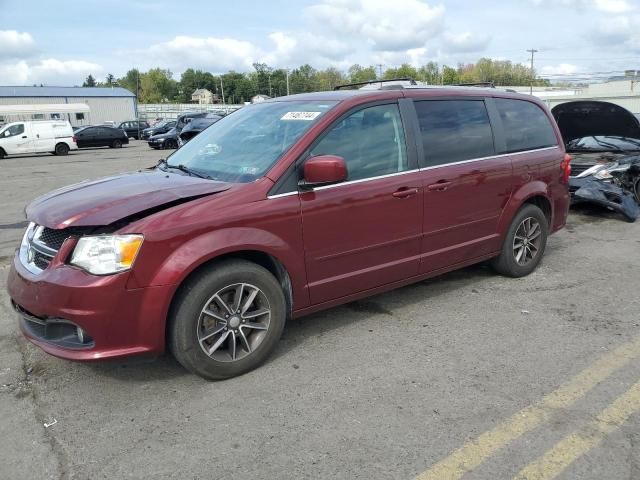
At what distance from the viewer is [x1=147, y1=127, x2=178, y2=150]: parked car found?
90.6 ft

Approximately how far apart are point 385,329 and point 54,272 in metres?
2.34

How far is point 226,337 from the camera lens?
11.0 ft

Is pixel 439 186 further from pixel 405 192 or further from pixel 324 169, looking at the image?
pixel 324 169

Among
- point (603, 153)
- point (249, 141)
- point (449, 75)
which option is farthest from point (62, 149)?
point (449, 75)

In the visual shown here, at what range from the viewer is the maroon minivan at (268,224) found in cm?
303

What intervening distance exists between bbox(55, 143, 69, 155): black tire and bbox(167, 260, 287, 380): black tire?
2660 centimetres

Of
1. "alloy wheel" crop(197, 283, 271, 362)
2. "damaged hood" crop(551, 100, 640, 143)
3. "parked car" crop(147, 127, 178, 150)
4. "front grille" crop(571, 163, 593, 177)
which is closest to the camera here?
"alloy wheel" crop(197, 283, 271, 362)

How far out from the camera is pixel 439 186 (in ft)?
14.1

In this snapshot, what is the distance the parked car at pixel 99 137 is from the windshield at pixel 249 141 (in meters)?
29.3

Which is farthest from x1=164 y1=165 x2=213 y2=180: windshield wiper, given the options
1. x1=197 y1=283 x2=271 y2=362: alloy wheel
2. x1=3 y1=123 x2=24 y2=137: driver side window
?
x1=3 y1=123 x2=24 y2=137: driver side window

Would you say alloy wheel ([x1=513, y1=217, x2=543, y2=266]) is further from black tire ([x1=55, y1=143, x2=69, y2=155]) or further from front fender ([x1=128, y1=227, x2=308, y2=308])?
black tire ([x1=55, y1=143, x2=69, y2=155])

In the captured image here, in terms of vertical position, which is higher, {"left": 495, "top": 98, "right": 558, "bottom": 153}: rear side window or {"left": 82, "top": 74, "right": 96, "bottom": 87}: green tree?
{"left": 82, "top": 74, "right": 96, "bottom": 87}: green tree

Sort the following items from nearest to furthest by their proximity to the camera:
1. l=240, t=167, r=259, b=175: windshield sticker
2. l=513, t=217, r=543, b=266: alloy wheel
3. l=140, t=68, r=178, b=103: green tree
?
l=240, t=167, r=259, b=175: windshield sticker, l=513, t=217, r=543, b=266: alloy wheel, l=140, t=68, r=178, b=103: green tree

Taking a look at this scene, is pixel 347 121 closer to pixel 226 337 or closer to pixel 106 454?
pixel 226 337
